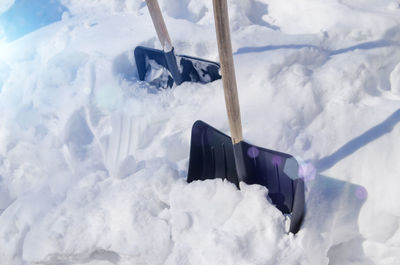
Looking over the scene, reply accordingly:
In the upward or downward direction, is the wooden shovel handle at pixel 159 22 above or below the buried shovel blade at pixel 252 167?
above

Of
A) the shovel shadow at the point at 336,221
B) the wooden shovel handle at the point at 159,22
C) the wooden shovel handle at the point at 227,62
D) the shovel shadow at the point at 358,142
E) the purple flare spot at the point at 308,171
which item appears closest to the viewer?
the wooden shovel handle at the point at 227,62

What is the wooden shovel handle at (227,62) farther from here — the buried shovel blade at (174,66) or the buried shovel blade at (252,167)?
the buried shovel blade at (174,66)

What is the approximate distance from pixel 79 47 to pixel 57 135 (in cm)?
100

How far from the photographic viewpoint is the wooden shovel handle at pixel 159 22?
210cm

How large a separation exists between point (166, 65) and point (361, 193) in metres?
1.61

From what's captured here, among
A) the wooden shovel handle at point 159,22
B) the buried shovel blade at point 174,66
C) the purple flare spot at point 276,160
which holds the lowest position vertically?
the purple flare spot at point 276,160

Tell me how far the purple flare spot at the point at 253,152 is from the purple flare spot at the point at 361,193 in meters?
0.49

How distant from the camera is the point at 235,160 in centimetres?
149

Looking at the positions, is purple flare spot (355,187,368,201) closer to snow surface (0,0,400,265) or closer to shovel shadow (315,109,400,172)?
snow surface (0,0,400,265)

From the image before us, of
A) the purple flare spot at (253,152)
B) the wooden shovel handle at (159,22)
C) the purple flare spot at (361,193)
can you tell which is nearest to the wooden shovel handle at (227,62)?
the purple flare spot at (253,152)

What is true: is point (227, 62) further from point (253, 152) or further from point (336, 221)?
point (336, 221)

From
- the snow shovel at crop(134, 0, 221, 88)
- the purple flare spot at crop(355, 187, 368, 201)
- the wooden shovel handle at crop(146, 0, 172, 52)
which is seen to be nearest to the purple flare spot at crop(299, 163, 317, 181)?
the purple flare spot at crop(355, 187, 368, 201)

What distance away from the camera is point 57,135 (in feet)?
6.81

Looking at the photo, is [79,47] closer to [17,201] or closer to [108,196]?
[17,201]
